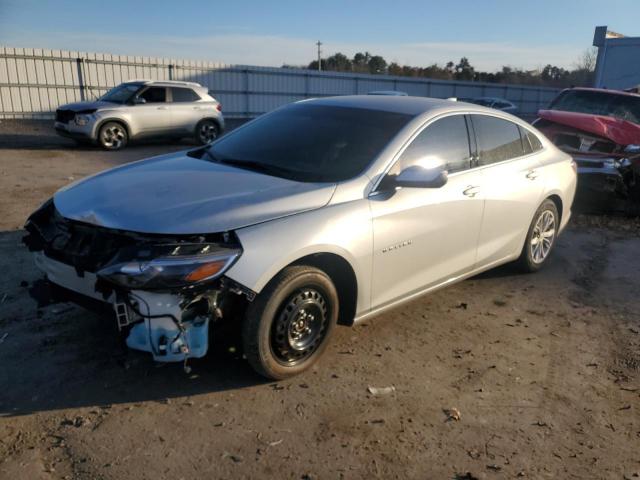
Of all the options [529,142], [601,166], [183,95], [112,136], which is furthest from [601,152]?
[112,136]

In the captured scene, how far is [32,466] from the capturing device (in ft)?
8.55

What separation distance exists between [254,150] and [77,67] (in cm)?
1860

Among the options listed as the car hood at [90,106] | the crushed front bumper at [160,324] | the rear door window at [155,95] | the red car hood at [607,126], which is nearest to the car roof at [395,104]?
the crushed front bumper at [160,324]

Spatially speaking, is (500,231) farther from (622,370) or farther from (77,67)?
(77,67)

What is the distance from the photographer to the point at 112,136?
43.4 ft

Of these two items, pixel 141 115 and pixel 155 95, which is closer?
pixel 141 115

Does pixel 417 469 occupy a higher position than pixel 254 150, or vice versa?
pixel 254 150

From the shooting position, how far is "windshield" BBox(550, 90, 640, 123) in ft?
30.2

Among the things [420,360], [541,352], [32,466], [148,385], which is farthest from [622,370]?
[32,466]

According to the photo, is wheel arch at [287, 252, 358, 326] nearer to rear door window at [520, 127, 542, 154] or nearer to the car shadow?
rear door window at [520, 127, 542, 154]

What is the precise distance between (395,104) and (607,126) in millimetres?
5299

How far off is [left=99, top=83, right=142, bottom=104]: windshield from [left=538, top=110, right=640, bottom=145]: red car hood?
395 inches

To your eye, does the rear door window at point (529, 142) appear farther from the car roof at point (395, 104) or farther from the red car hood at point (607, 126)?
the red car hood at point (607, 126)

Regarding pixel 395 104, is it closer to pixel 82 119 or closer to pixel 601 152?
pixel 601 152
